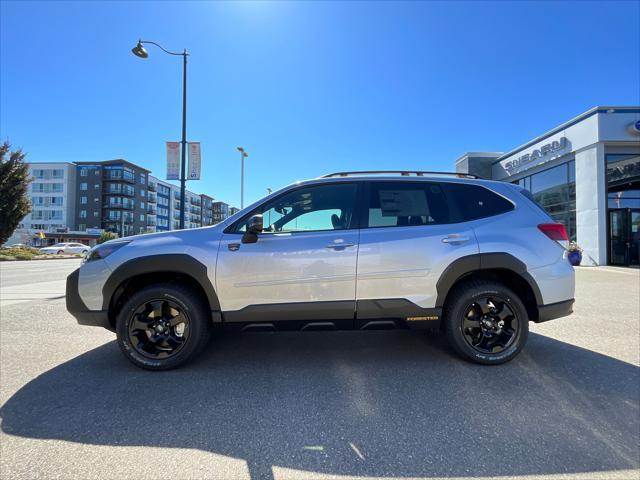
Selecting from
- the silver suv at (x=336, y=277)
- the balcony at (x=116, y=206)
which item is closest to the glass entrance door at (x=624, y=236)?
the silver suv at (x=336, y=277)

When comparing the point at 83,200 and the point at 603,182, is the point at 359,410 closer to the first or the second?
the point at 603,182

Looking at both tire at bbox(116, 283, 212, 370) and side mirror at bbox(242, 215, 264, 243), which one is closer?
side mirror at bbox(242, 215, 264, 243)

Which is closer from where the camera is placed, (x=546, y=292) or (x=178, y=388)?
(x=178, y=388)

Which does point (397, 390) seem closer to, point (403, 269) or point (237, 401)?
point (403, 269)

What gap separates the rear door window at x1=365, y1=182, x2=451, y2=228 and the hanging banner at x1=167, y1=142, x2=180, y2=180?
32.7 ft

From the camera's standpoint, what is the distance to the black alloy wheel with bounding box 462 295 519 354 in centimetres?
330

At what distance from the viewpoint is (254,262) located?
10.3ft

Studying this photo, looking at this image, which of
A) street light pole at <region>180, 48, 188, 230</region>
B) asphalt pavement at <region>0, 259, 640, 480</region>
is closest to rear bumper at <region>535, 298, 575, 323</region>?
asphalt pavement at <region>0, 259, 640, 480</region>

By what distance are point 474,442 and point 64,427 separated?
9.28ft

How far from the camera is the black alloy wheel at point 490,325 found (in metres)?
3.30

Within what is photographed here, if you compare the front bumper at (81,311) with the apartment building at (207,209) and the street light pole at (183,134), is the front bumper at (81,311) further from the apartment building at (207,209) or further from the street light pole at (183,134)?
the apartment building at (207,209)

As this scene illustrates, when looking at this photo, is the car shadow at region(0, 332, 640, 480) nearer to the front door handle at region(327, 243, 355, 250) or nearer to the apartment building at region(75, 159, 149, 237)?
the front door handle at region(327, 243, 355, 250)

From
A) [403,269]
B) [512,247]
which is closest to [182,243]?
[403,269]

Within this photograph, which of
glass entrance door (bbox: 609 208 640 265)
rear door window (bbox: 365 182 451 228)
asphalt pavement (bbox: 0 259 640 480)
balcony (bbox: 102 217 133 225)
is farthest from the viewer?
balcony (bbox: 102 217 133 225)
